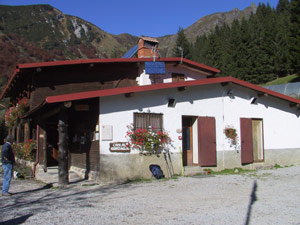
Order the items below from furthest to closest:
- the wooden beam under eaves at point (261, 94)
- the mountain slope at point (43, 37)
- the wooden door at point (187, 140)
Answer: the mountain slope at point (43, 37) < the wooden beam under eaves at point (261, 94) < the wooden door at point (187, 140)

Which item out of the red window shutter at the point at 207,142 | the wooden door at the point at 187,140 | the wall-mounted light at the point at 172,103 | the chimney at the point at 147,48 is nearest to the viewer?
the wall-mounted light at the point at 172,103

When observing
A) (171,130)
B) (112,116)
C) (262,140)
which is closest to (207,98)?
(171,130)

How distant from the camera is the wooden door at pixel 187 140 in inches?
499

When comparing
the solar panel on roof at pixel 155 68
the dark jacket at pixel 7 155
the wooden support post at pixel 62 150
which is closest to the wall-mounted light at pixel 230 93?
the solar panel on roof at pixel 155 68

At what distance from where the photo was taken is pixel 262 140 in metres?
14.1

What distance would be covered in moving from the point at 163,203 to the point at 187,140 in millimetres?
5928

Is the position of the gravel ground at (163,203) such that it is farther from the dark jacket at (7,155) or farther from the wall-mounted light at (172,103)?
the wall-mounted light at (172,103)

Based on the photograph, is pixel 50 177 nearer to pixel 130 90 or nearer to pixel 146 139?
pixel 146 139

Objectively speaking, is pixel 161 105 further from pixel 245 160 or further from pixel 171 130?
pixel 245 160

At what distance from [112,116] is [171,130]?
236 cm

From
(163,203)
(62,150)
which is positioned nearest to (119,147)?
(62,150)

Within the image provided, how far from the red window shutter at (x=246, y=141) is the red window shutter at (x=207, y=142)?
1457mm

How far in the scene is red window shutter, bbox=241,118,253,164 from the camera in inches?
524

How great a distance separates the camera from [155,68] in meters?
15.5
